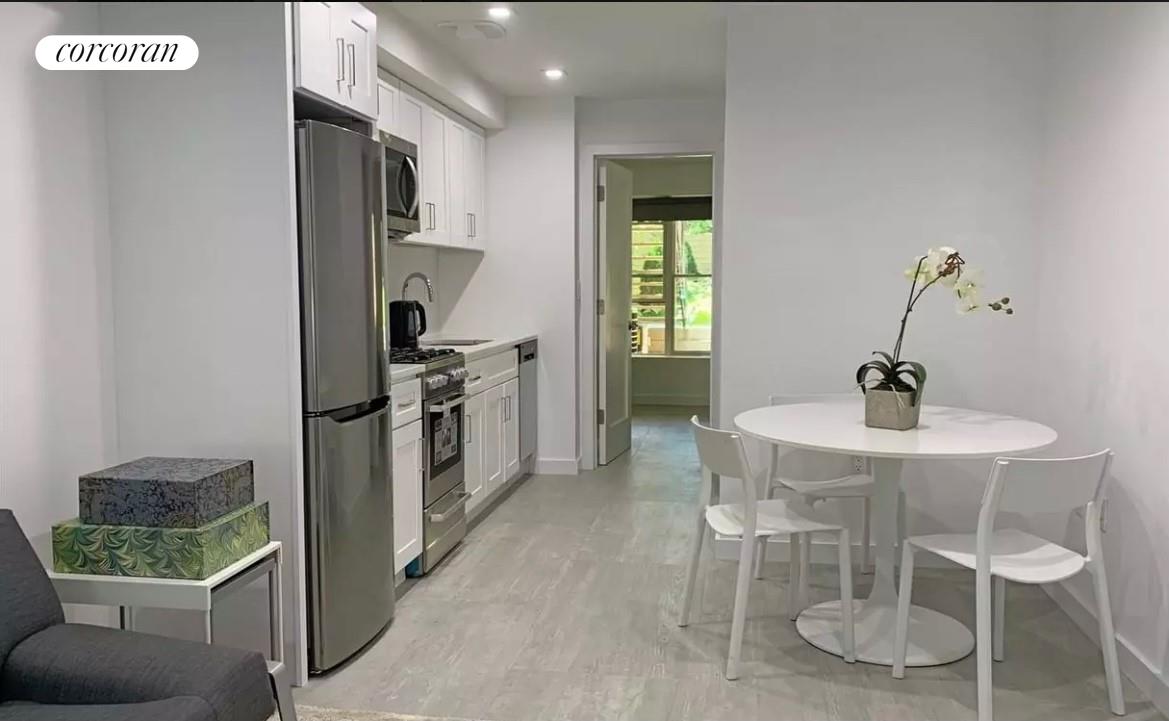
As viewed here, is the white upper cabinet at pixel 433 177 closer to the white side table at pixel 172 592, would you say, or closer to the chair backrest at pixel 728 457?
the chair backrest at pixel 728 457

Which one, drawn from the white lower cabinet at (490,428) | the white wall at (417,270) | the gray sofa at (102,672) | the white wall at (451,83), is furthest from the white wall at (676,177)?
the gray sofa at (102,672)

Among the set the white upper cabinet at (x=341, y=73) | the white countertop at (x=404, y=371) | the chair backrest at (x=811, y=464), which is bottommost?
the chair backrest at (x=811, y=464)

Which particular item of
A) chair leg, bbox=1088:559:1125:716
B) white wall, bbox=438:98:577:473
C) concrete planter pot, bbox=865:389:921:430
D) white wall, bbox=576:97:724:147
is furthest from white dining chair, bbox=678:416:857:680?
white wall, bbox=576:97:724:147

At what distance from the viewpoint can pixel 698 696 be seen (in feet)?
7.71

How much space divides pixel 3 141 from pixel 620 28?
1856mm

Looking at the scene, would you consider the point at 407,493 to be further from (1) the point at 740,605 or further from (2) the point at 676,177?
(2) the point at 676,177

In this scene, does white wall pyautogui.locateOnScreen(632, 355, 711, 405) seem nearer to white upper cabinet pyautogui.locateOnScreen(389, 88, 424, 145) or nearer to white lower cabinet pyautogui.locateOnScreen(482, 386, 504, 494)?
white lower cabinet pyautogui.locateOnScreen(482, 386, 504, 494)

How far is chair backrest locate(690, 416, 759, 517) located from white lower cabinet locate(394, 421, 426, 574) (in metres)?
Result: 1.09

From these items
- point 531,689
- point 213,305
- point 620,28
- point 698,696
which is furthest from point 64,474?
point 620,28

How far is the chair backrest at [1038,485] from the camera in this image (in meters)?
2.11

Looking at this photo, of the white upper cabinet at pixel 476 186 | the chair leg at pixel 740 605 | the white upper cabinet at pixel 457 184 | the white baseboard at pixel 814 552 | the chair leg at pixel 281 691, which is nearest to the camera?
the chair leg at pixel 281 691

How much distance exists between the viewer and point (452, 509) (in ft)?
11.8

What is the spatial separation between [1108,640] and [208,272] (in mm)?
2433

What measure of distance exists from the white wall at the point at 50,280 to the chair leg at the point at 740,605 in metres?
1.69
